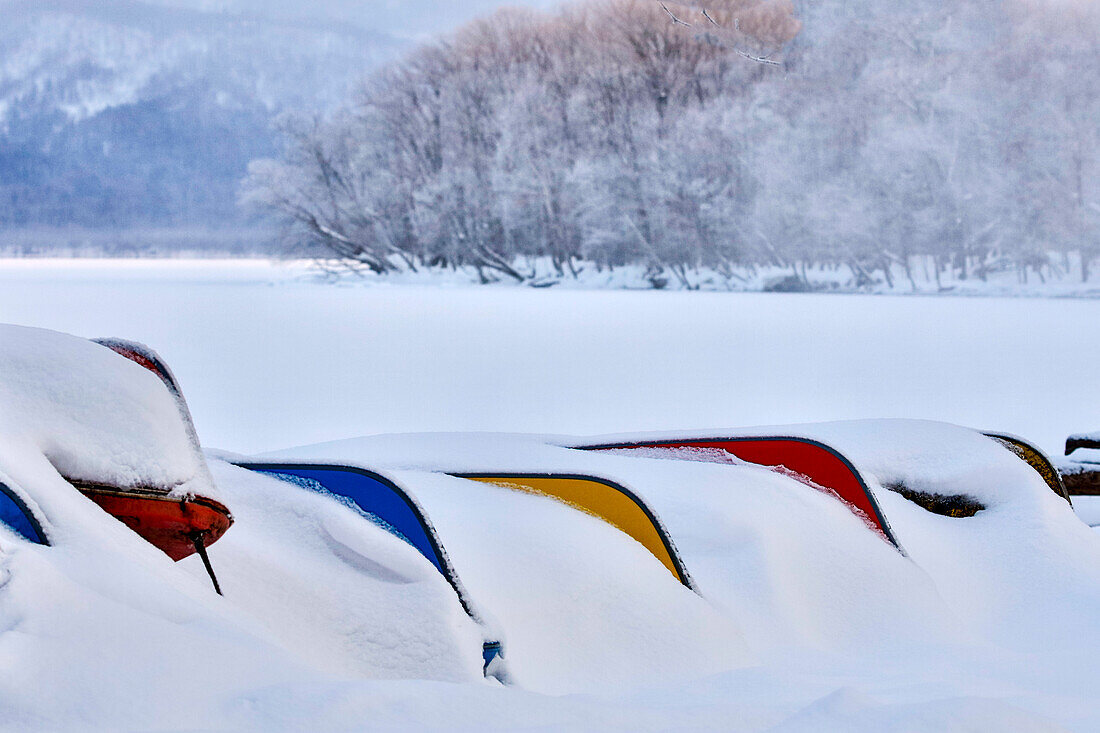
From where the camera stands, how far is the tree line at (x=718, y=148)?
22922mm

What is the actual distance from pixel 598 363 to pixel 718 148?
1727 cm

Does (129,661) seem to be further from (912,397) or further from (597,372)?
(597,372)

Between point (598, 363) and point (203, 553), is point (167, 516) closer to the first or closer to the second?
point (203, 553)

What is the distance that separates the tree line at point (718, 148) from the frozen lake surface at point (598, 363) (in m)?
2.98

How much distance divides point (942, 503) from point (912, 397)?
6.11m

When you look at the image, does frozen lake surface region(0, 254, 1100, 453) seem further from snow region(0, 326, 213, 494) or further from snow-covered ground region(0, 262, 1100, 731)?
snow region(0, 326, 213, 494)

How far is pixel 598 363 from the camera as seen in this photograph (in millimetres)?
10766

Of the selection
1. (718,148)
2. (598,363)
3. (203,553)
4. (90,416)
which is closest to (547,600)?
(203,553)

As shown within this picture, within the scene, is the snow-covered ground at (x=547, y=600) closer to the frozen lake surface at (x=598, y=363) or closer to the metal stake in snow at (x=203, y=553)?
the metal stake in snow at (x=203, y=553)

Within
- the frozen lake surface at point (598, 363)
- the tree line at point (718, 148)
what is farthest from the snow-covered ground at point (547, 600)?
the tree line at point (718, 148)

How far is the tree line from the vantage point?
22922 millimetres

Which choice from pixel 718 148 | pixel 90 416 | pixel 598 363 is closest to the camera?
pixel 90 416

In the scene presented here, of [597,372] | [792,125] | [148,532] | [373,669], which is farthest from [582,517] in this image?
[792,125]

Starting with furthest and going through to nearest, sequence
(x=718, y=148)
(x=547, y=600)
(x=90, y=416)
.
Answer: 1. (x=718, y=148)
2. (x=547, y=600)
3. (x=90, y=416)
